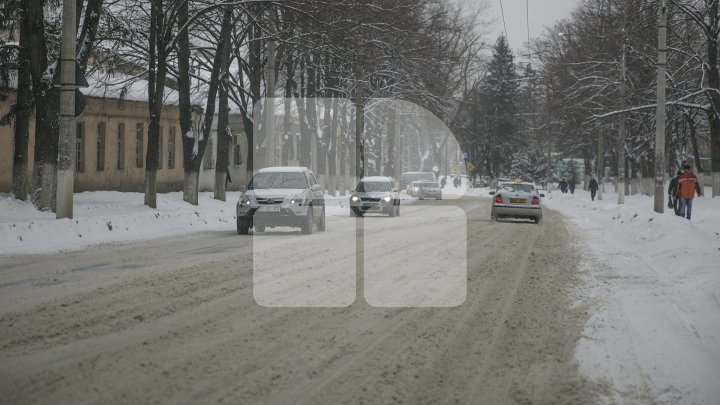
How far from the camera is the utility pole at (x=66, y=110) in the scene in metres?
20.2

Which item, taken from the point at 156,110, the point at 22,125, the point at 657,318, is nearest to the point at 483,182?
the point at 156,110

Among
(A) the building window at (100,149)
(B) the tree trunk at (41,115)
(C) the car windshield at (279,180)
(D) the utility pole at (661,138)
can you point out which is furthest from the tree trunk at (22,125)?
(D) the utility pole at (661,138)

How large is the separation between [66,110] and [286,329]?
13626 mm

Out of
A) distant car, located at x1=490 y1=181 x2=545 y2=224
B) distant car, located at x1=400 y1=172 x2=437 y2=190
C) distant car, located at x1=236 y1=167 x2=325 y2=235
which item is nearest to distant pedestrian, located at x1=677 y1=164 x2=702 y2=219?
distant car, located at x1=490 y1=181 x2=545 y2=224

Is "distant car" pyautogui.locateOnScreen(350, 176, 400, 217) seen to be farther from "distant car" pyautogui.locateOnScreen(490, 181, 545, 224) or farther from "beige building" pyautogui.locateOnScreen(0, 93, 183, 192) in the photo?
"beige building" pyautogui.locateOnScreen(0, 93, 183, 192)

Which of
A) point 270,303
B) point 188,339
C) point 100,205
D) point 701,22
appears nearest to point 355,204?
point 100,205

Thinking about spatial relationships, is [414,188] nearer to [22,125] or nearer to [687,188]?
[687,188]

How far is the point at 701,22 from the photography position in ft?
120

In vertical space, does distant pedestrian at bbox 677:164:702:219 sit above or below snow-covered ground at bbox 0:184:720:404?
above

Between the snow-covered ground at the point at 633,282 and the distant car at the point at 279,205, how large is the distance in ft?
6.68

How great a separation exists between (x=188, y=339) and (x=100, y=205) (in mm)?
24714

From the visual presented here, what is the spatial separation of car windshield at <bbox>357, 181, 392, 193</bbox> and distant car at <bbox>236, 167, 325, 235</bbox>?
12.7 metres

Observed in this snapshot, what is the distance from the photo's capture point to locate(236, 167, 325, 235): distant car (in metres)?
21.5

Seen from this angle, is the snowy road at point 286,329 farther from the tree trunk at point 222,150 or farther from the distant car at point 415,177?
the distant car at point 415,177
